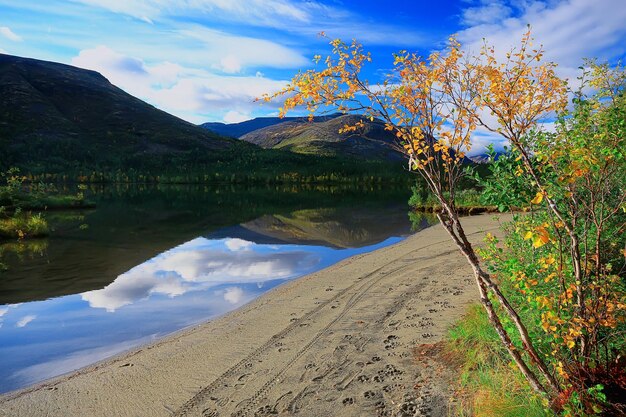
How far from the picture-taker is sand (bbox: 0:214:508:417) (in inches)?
269

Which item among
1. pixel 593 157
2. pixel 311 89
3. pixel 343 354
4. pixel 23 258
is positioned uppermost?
pixel 311 89

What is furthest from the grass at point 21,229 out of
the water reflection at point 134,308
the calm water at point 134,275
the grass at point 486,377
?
the grass at point 486,377

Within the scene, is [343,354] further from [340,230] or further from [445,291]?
[340,230]

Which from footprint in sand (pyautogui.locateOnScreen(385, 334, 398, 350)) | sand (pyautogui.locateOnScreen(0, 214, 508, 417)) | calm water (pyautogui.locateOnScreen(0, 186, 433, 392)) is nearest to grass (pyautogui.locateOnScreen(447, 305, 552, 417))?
sand (pyautogui.locateOnScreen(0, 214, 508, 417))

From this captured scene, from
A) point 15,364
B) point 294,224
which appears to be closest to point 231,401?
point 15,364

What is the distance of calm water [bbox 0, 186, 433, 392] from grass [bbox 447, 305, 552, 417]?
25.6 feet

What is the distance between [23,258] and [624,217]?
965 inches

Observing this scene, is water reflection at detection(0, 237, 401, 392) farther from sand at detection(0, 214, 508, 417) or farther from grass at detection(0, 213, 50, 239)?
grass at detection(0, 213, 50, 239)

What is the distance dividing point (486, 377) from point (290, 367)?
3.43 m

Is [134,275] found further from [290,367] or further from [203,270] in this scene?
[290,367]

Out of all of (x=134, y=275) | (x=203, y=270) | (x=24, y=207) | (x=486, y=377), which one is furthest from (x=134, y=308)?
(x=24, y=207)

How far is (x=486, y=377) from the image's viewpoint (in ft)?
21.1

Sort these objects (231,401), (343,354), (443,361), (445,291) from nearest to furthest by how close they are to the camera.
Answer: (231,401)
(443,361)
(343,354)
(445,291)

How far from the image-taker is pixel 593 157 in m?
4.29
